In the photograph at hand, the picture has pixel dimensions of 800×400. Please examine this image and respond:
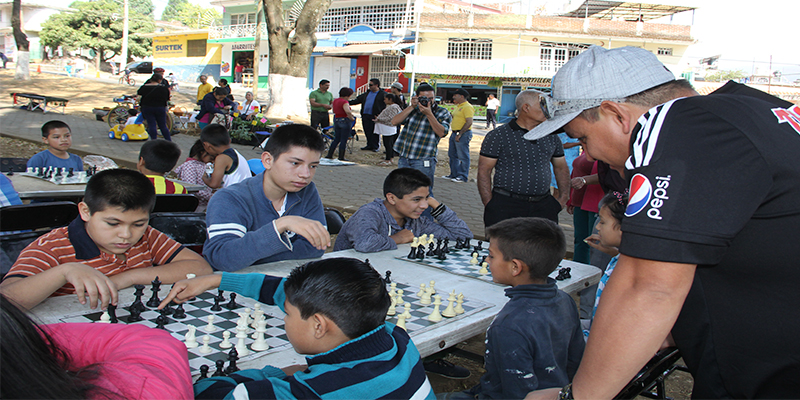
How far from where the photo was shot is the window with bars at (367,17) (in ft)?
110

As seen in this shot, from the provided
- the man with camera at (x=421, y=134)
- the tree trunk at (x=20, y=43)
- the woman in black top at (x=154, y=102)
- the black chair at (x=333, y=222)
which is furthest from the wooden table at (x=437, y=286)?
the tree trunk at (x=20, y=43)

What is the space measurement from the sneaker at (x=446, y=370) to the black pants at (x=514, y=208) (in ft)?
5.24

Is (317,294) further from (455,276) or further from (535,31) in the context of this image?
(535,31)

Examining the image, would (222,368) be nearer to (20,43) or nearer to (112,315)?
(112,315)

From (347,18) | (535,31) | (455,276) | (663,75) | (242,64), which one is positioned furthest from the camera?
(242,64)

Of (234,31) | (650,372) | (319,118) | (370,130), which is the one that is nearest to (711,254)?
(650,372)

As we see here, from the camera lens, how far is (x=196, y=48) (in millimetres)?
43656

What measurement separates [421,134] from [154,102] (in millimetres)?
6809

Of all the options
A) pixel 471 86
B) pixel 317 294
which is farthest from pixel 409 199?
pixel 471 86

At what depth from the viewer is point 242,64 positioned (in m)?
39.4

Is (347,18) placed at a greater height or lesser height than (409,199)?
greater

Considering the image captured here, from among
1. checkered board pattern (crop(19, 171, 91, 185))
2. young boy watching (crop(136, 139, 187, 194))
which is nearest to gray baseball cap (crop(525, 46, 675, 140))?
young boy watching (crop(136, 139, 187, 194))

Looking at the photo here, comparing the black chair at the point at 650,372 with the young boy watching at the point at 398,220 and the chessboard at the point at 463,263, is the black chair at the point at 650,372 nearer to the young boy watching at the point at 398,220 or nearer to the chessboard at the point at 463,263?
the chessboard at the point at 463,263

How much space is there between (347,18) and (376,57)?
13.6ft
